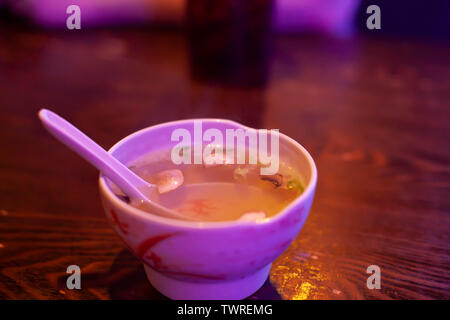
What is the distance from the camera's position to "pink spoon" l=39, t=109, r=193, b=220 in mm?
676

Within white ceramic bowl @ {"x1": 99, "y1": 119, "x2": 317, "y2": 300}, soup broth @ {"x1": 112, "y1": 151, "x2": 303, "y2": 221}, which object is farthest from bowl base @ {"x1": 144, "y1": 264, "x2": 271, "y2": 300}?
soup broth @ {"x1": 112, "y1": 151, "x2": 303, "y2": 221}

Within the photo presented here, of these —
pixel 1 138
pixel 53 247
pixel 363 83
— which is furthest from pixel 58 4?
pixel 53 247

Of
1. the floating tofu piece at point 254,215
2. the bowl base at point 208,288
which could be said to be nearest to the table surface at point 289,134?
the bowl base at point 208,288

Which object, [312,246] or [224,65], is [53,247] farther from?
[224,65]

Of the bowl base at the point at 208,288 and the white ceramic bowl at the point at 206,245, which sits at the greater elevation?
the white ceramic bowl at the point at 206,245

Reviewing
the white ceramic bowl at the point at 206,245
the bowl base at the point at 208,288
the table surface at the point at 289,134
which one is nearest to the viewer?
the white ceramic bowl at the point at 206,245

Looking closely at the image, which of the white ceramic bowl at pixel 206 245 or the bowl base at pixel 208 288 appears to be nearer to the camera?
the white ceramic bowl at pixel 206 245

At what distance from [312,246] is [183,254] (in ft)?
1.23

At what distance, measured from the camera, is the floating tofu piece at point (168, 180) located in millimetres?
847

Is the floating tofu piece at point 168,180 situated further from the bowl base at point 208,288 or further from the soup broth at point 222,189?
the bowl base at point 208,288

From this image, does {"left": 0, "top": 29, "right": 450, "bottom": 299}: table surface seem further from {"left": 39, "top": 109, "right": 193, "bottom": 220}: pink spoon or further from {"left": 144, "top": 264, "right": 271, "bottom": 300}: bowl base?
{"left": 39, "top": 109, "right": 193, "bottom": 220}: pink spoon

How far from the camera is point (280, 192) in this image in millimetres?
814

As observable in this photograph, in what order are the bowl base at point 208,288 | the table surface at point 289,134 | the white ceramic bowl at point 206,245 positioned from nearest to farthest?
1. the white ceramic bowl at point 206,245
2. the bowl base at point 208,288
3. the table surface at point 289,134

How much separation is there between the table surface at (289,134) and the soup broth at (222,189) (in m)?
0.14
